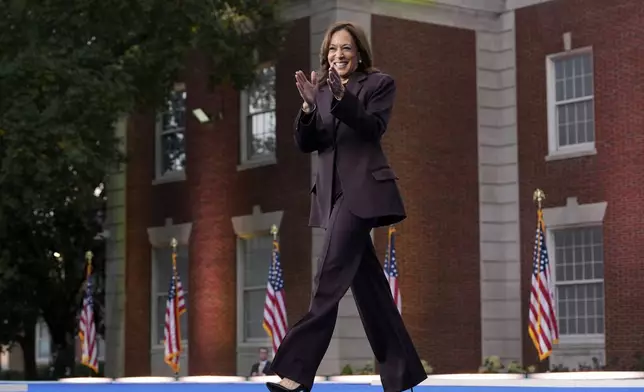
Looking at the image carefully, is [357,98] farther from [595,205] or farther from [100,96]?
[595,205]

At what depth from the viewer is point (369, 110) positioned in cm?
608

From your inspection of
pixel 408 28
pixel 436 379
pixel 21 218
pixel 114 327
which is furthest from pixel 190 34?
pixel 436 379

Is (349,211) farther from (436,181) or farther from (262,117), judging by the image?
(262,117)

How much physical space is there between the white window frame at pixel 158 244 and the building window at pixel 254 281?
5.36 ft

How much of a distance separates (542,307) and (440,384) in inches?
580

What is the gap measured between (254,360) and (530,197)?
5802 millimetres

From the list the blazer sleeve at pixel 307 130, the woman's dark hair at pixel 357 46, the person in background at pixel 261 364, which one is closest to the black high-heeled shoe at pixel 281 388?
the blazer sleeve at pixel 307 130

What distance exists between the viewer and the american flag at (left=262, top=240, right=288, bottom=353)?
23.0 m

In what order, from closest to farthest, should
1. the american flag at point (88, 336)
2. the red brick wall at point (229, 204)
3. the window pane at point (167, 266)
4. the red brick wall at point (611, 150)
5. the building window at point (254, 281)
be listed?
1. the red brick wall at point (611, 150)
2. the red brick wall at point (229, 204)
3. the building window at point (254, 281)
4. the american flag at point (88, 336)
5. the window pane at point (167, 266)

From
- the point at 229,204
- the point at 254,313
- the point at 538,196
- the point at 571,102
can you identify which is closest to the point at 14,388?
the point at 538,196

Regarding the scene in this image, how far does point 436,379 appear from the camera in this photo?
7551 mm

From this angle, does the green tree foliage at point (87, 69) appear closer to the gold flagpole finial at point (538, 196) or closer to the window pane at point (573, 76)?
the window pane at point (573, 76)

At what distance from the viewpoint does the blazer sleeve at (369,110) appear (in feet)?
19.0

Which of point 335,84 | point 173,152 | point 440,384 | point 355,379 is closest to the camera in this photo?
point 335,84
